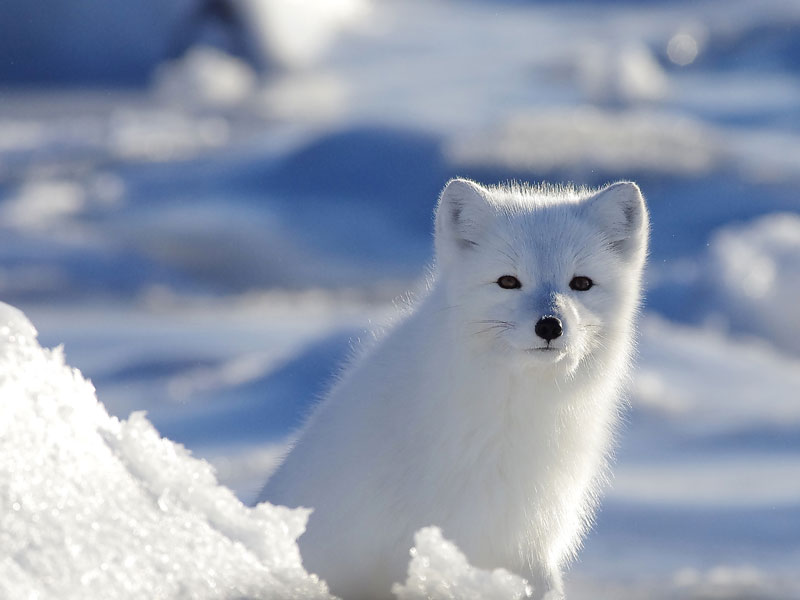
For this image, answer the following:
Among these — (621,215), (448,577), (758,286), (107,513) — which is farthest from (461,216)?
(758,286)

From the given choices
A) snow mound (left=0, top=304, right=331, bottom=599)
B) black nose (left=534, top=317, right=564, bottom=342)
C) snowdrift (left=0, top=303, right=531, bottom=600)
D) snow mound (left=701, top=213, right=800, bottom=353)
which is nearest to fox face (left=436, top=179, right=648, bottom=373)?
black nose (left=534, top=317, right=564, bottom=342)

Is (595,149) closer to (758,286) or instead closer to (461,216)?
(758,286)

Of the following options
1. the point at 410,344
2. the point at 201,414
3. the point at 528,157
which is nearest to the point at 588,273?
the point at 410,344

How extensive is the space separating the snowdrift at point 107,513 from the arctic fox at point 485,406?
4.00 ft

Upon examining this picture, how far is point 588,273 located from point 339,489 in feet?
3.13

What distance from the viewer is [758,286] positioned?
1593 centimetres

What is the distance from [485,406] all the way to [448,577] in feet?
4.49

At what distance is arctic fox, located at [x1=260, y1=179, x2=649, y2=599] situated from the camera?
2961 millimetres

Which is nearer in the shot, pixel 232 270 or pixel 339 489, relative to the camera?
pixel 339 489

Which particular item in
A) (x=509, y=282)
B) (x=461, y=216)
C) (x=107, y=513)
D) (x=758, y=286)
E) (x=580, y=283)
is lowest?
(x=107, y=513)

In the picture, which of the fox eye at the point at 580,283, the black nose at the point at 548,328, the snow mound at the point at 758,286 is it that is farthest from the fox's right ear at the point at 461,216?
the snow mound at the point at 758,286

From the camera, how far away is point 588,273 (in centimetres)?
320

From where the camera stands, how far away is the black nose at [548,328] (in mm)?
2885

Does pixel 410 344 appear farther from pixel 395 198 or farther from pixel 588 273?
pixel 395 198
